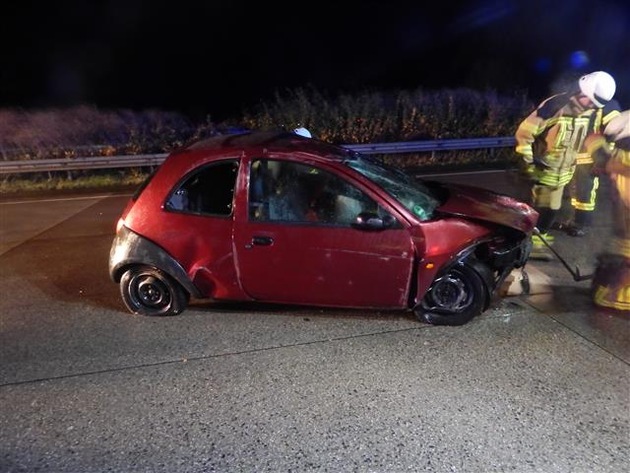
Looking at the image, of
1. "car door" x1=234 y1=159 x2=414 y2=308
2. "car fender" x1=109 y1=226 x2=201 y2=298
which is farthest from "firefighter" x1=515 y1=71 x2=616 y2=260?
"car fender" x1=109 y1=226 x2=201 y2=298

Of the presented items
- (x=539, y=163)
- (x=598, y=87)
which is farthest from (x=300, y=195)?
(x=598, y=87)

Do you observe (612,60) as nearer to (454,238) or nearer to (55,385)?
(454,238)

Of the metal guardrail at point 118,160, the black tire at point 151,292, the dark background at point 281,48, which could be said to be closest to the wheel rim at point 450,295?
the black tire at point 151,292

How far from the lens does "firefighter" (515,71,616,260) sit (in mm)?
5867

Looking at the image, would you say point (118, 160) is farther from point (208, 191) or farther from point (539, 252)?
point (539, 252)

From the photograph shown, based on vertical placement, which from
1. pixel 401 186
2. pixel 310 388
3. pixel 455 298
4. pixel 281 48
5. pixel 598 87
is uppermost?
pixel 281 48

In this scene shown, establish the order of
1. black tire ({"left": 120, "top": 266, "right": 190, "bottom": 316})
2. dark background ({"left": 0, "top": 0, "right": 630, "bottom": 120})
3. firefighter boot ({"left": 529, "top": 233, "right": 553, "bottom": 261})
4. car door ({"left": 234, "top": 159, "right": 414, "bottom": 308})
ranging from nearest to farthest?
car door ({"left": 234, "top": 159, "right": 414, "bottom": 308}), black tire ({"left": 120, "top": 266, "right": 190, "bottom": 316}), firefighter boot ({"left": 529, "top": 233, "right": 553, "bottom": 261}), dark background ({"left": 0, "top": 0, "right": 630, "bottom": 120})

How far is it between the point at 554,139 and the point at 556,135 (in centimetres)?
5

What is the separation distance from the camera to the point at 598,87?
569cm

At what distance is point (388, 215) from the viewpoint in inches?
167

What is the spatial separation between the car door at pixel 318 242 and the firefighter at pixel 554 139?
247 centimetres

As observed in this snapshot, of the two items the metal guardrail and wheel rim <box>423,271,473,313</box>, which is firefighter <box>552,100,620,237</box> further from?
the metal guardrail

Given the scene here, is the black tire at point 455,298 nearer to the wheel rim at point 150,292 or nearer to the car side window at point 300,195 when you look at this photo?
the car side window at point 300,195

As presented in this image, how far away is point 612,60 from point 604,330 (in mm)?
25203
